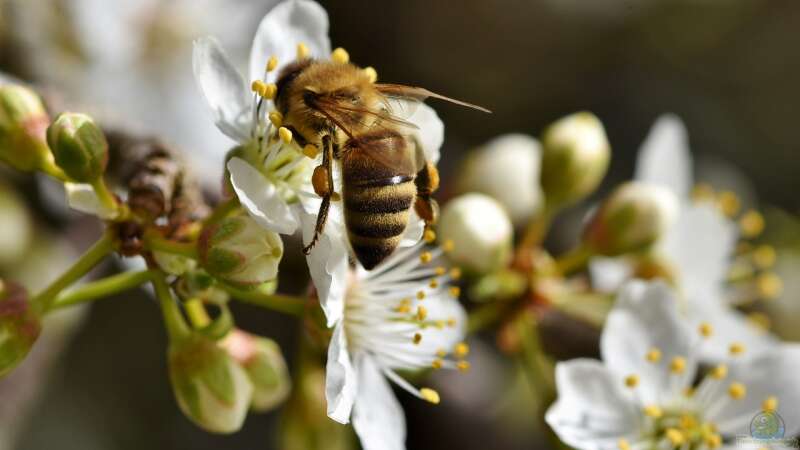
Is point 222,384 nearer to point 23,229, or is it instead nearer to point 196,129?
point 23,229

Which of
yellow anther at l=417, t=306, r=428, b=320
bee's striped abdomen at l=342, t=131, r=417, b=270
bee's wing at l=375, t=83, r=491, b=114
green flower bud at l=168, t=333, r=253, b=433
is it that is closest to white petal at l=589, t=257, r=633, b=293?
yellow anther at l=417, t=306, r=428, b=320

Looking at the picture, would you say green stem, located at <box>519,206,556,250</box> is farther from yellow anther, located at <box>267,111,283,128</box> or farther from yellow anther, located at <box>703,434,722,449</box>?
yellow anther, located at <box>267,111,283,128</box>

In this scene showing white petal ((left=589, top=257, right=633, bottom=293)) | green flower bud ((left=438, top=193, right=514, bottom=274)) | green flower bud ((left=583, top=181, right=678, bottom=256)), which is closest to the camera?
green flower bud ((left=438, top=193, right=514, bottom=274))

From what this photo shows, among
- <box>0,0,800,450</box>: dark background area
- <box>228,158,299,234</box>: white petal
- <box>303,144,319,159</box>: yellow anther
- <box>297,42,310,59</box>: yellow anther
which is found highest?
<box>297,42,310,59</box>: yellow anther

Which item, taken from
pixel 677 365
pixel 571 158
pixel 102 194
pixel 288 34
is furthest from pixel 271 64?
pixel 677 365

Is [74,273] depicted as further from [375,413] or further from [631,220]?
[631,220]

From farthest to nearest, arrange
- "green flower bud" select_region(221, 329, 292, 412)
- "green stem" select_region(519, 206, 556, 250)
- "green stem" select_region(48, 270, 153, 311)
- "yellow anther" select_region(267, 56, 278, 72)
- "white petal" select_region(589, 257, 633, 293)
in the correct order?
"white petal" select_region(589, 257, 633, 293), "green stem" select_region(519, 206, 556, 250), "green flower bud" select_region(221, 329, 292, 412), "yellow anther" select_region(267, 56, 278, 72), "green stem" select_region(48, 270, 153, 311)

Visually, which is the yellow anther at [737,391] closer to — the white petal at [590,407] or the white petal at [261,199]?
the white petal at [590,407]
